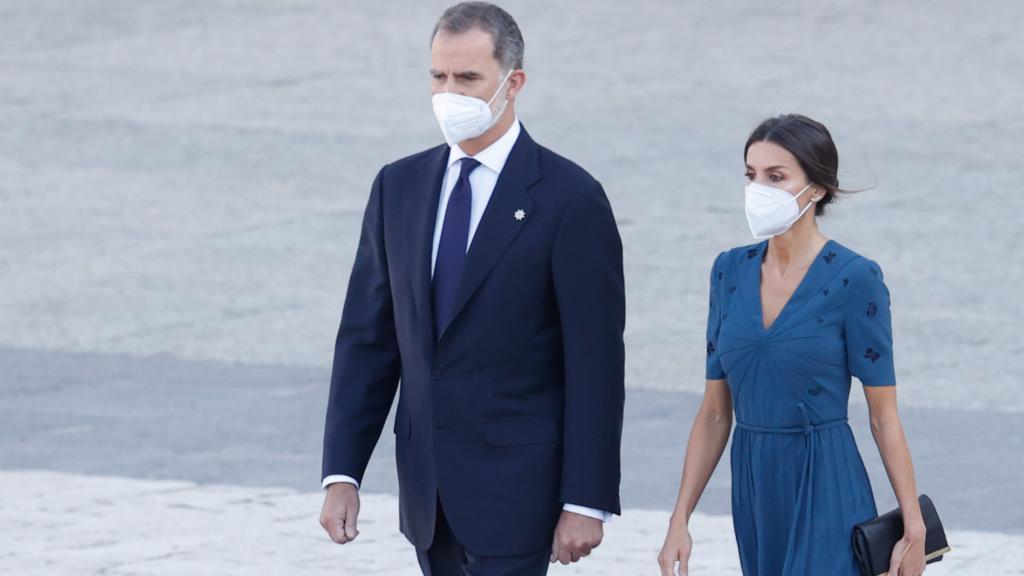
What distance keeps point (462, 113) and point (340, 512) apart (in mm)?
992

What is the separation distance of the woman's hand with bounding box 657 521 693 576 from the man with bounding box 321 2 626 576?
14cm

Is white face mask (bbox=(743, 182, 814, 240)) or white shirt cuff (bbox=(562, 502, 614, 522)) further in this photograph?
white face mask (bbox=(743, 182, 814, 240))

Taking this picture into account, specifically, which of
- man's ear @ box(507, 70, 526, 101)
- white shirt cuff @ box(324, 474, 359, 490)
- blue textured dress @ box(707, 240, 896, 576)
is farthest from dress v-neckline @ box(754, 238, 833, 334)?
white shirt cuff @ box(324, 474, 359, 490)

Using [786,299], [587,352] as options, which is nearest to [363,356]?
[587,352]

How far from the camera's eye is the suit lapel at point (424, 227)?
4652 mm

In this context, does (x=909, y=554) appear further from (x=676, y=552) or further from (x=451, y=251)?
(x=451, y=251)

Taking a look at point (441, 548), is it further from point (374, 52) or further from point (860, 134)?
point (374, 52)

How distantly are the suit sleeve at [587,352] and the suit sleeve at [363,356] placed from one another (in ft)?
1.60

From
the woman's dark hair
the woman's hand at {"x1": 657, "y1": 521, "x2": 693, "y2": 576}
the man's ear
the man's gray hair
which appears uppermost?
the man's gray hair

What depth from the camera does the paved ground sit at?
334 inches

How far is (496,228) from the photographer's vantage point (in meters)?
4.62

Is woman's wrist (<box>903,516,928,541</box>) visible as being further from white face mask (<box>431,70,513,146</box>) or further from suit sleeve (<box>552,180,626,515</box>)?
white face mask (<box>431,70,513,146</box>)

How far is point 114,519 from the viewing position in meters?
7.82

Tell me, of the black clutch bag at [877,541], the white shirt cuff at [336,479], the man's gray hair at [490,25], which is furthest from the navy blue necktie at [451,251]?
the black clutch bag at [877,541]
